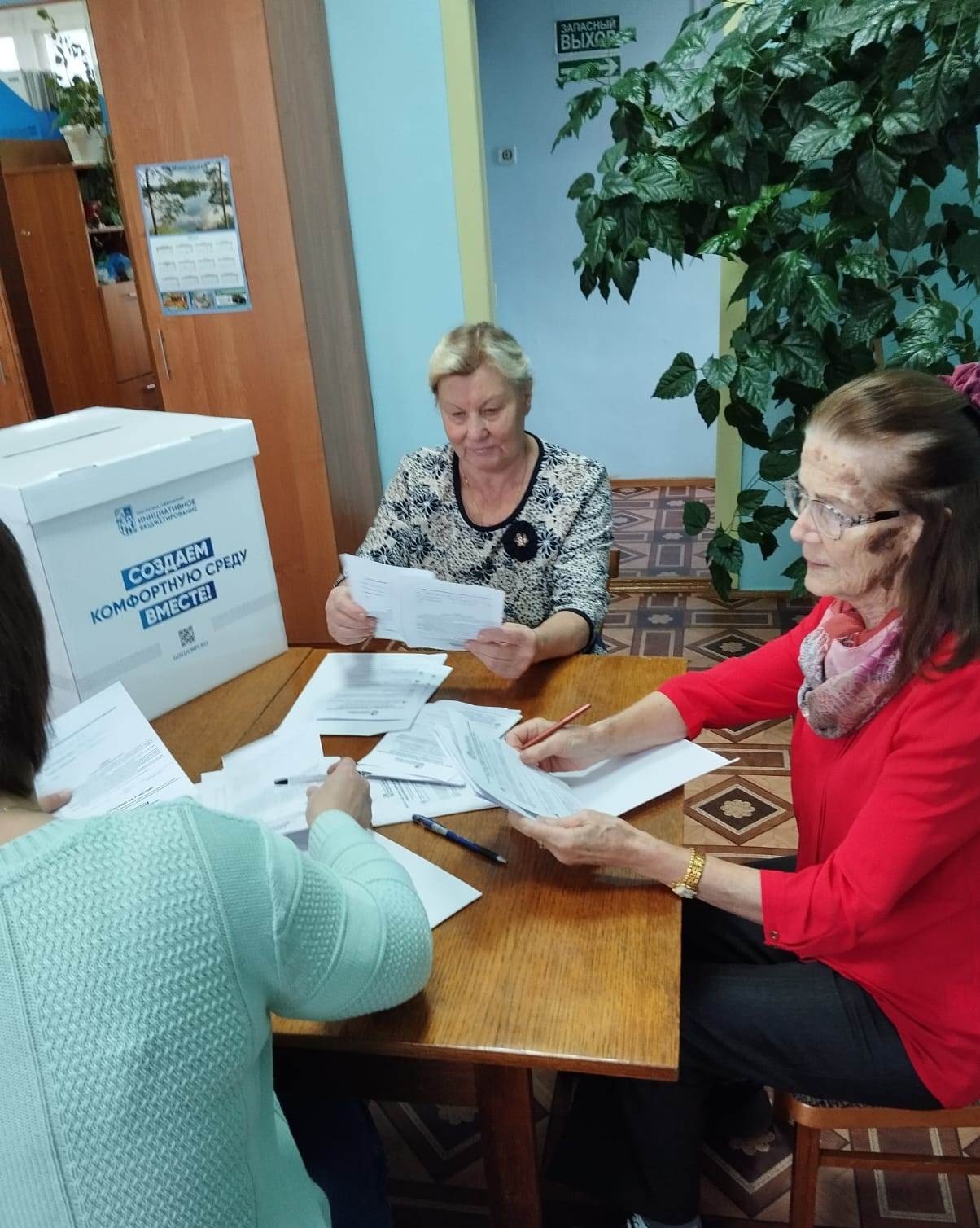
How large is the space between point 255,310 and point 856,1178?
2.61 metres

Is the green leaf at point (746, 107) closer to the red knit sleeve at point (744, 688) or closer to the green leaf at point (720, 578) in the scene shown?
the green leaf at point (720, 578)

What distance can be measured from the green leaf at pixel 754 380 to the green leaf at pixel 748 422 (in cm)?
25

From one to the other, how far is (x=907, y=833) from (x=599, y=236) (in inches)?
78.2

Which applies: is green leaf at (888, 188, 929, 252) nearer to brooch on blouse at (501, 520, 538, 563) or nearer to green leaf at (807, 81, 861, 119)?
green leaf at (807, 81, 861, 119)

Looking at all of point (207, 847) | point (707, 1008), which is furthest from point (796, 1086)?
point (207, 847)

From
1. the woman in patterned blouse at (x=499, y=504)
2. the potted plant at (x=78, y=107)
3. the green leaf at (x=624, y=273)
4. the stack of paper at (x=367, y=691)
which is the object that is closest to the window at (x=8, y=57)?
the potted plant at (x=78, y=107)

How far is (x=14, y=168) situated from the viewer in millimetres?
3859

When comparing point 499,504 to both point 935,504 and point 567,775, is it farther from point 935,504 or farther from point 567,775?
point 935,504

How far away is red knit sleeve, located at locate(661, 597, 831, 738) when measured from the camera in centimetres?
139

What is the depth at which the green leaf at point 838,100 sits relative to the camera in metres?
2.16

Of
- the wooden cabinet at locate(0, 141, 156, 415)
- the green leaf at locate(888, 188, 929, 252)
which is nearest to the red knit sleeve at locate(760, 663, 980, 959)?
the green leaf at locate(888, 188, 929, 252)

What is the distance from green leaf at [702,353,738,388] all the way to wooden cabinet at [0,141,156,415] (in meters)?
2.34

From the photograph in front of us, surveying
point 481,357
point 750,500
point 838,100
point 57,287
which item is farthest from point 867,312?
point 57,287

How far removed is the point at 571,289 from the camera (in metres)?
4.74
